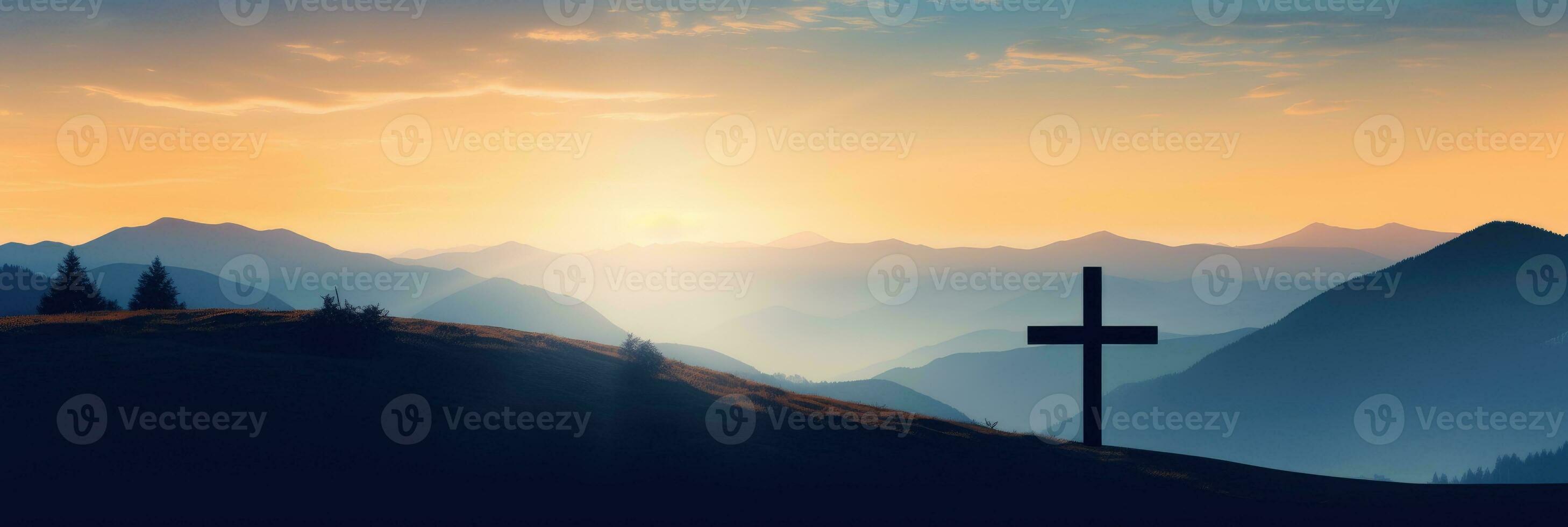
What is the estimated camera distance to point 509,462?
1519 cm

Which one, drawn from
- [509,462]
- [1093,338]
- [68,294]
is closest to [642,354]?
[509,462]

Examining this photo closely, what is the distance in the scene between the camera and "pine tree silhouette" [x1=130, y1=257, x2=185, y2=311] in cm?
4647

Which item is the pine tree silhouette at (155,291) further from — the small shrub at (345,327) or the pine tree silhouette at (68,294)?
the small shrub at (345,327)

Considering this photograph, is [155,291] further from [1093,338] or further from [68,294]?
[1093,338]

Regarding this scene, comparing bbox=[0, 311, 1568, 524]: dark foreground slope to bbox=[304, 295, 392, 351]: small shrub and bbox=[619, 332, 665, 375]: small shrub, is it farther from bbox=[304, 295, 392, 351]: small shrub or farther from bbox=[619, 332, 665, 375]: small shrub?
bbox=[619, 332, 665, 375]: small shrub

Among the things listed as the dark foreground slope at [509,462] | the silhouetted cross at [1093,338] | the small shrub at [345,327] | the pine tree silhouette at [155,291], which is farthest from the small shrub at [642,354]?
the pine tree silhouette at [155,291]

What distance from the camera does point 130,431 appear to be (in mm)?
15586

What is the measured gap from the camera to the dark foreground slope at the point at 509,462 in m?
13.1

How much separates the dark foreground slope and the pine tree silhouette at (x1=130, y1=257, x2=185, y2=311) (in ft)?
90.2

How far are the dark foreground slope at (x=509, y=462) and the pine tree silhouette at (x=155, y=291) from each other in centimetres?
2748

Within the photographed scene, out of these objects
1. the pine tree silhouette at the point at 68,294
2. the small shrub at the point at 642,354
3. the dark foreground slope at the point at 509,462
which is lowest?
the dark foreground slope at the point at 509,462

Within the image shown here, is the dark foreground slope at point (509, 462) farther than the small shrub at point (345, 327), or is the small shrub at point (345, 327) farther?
the small shrub at point (345, 327)

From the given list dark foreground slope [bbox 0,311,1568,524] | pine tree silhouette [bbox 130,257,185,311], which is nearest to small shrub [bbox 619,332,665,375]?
dark foreground slope [bbox 0,311,1568,524]

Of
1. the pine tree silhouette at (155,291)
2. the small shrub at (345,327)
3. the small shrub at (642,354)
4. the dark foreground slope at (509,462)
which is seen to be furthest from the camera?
the pine tree silhouette at (155,291)
